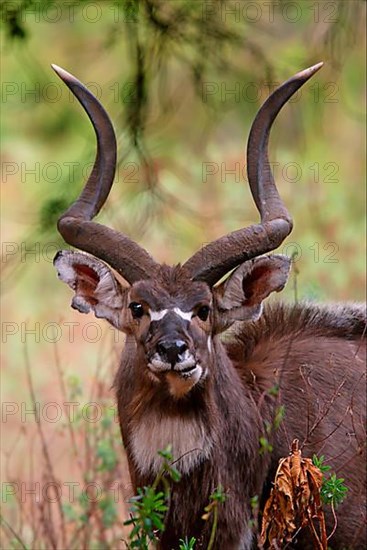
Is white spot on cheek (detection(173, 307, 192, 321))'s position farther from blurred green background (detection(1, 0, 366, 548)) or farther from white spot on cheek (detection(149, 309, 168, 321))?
blurred green background (detection(1, 0, 366, 548))

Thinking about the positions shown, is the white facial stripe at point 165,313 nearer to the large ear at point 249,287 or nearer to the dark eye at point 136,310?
the dark eye at point 136,310

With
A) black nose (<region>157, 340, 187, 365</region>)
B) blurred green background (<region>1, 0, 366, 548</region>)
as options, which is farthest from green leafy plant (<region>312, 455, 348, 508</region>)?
blurred green background (<region>1, 0, 366, 548</region>)

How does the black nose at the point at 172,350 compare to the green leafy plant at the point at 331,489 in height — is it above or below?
above

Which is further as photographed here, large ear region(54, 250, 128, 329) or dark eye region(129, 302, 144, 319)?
large ear region(54, 250, 128, 329)

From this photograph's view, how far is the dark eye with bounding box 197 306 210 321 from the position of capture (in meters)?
6.87

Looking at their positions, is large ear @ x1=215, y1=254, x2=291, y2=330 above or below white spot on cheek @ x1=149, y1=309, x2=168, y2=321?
above

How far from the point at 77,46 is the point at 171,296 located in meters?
10.5

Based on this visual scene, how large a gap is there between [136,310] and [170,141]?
21.7 ft

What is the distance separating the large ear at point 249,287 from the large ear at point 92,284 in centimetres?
57

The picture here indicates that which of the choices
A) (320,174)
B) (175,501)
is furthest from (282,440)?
(320,174)

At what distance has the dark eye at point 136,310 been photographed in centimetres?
688

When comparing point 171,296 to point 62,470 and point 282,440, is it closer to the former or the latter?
point 282,440

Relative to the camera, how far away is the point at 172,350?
6.41 m

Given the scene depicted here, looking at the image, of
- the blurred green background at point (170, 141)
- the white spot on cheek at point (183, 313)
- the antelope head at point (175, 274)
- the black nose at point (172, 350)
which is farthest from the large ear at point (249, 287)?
the blurred green background at point (170, 141)
